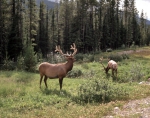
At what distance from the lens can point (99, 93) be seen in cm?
1021

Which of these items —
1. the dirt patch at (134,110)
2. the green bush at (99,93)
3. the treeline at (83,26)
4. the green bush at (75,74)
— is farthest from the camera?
the treeline at (83,26)

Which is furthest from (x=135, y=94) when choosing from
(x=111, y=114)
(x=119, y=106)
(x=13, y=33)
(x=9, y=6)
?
(x=9, y=6)

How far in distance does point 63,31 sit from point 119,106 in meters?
54.4

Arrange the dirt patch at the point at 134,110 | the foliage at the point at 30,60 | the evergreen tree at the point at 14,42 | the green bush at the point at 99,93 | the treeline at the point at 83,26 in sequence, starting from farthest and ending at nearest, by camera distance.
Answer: the treeline at the point at 83,26
the evergreen tree at the point at 14,42
the foliage at the point at 30,60
the green bush at the point at 99,93
the dirt patch at the point at 134,110

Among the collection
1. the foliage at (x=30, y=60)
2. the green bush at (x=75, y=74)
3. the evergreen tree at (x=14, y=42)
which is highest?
the evergreen tree at (x=14, y=42)

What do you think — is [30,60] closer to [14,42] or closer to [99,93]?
[14,42]

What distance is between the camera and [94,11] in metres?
65.7

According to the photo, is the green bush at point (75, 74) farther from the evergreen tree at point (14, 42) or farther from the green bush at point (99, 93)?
the evergreen tree at point (14, 42)

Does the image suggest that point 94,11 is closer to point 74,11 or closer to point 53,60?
point 74,11

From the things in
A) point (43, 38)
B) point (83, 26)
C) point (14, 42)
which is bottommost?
point (14, 42)

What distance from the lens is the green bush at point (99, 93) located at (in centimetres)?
1024

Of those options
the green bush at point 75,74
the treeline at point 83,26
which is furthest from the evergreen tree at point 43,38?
the green bush at point 75,74

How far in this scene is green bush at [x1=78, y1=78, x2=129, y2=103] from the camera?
10238mm

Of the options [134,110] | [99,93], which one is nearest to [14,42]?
[99,93]
